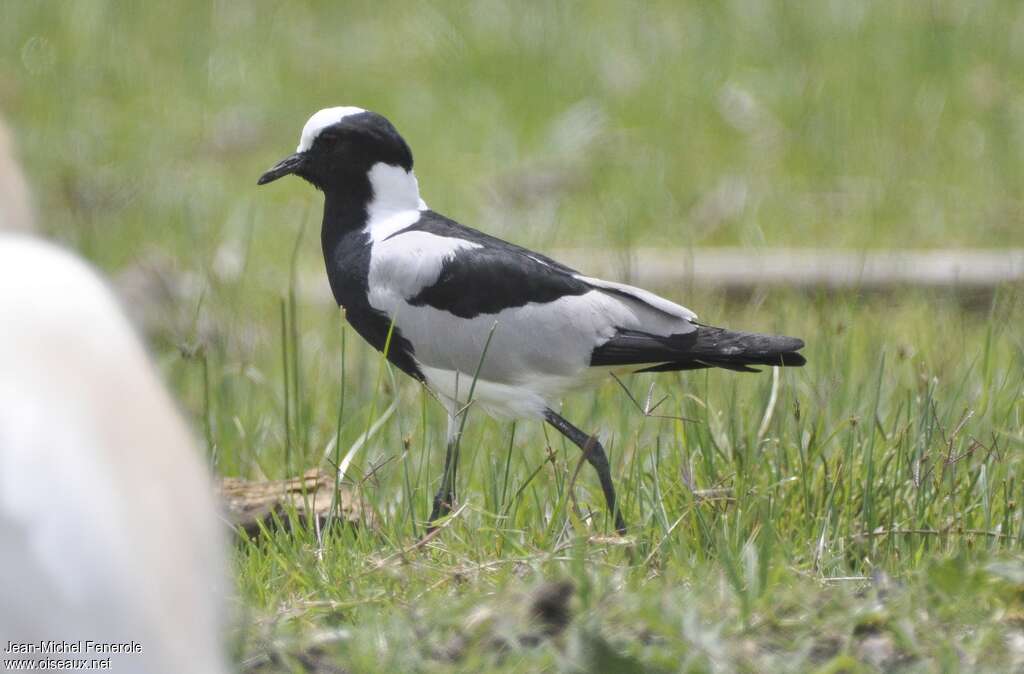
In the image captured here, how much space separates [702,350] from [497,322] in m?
0.44

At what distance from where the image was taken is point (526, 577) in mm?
2799

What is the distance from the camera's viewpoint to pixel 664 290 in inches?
219

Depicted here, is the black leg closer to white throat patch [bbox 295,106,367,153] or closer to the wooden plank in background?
white throat patch [bbox 295,106,367,153]

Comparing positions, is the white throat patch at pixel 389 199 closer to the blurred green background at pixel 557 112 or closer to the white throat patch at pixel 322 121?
the white throat patch at pixel 322 121

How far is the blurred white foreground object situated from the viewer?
1.66m

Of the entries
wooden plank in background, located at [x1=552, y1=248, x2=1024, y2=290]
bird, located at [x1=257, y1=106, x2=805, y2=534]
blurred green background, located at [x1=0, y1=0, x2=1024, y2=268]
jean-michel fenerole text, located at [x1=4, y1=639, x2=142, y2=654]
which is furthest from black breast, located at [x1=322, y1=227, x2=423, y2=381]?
blurred green background, located at [x1=0, y1=0, x2=1024, y2=268]

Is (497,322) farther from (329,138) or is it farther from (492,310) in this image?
(329,138)

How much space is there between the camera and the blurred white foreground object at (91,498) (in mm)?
1656

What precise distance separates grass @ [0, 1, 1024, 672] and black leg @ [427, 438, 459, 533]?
1.7 inches

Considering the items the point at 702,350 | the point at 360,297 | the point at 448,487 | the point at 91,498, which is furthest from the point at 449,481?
the point at 91,498

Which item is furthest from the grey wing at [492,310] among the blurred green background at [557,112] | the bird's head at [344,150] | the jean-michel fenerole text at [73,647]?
the blurred green background at [557,112]

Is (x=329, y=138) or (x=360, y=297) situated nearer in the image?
(x=360, y=297)

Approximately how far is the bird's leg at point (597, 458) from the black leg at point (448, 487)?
8.5 inches

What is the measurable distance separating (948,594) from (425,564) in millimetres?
964
